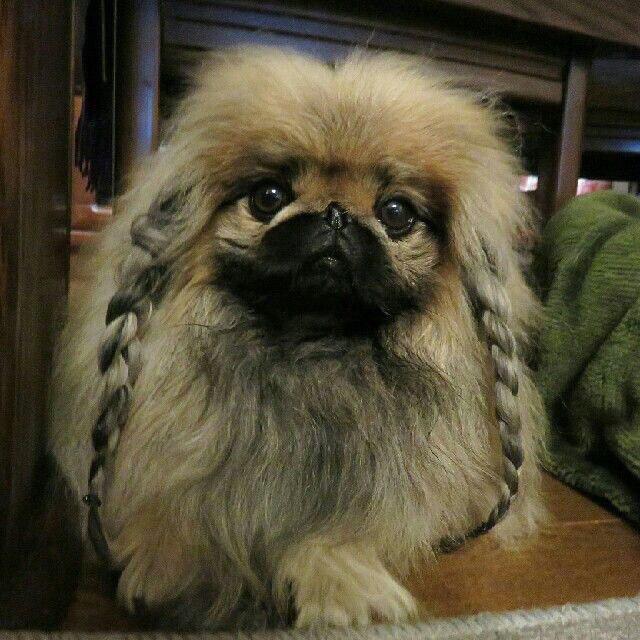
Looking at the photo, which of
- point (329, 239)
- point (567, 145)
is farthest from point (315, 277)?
point (567, 145)

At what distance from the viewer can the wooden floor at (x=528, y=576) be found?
25.2 inches

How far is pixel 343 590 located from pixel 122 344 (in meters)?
0.28

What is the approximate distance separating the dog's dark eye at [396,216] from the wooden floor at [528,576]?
13.3 inches

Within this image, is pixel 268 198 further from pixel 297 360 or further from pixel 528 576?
pixel 528 576

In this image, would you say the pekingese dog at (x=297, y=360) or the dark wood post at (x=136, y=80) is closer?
the pekingese dog at (x=297, y=360)

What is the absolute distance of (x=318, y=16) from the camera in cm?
107

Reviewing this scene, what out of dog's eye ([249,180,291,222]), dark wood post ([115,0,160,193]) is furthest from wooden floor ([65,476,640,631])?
dark wood post ([115,0,160,193])

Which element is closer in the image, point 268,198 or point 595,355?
point 268,198

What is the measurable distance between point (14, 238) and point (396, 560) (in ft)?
1.35

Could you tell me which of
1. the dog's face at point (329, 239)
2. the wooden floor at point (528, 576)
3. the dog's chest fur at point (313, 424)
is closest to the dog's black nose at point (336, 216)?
the dog's face at point (329, 239)

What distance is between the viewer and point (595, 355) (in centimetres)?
93

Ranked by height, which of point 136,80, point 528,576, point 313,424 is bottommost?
point 528,576

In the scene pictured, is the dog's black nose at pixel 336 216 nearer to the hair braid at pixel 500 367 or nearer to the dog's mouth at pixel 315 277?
the dog's mouth at pixel 315 277

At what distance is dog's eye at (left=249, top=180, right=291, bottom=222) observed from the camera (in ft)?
2.09
